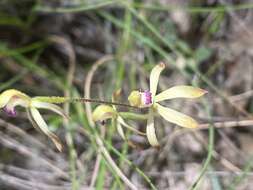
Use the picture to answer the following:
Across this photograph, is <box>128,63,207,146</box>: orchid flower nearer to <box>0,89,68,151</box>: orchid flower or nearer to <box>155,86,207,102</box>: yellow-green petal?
<box>155,86,207,102</box>: yellow-green petal

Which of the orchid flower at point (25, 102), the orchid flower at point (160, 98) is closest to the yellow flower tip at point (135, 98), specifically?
the orchid flower at point (160, 98)

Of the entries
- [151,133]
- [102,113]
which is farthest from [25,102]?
[151,133]

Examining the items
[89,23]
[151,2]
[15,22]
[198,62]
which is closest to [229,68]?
[198,62]

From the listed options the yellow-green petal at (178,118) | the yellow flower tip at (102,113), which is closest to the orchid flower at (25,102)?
the yellow flower tip at (102,113)

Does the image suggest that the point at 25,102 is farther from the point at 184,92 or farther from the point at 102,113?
the point at 184,92

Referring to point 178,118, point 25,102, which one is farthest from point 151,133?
point 25,102

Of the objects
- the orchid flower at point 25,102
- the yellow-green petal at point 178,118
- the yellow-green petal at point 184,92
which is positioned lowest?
the orchid flower at point 25,102

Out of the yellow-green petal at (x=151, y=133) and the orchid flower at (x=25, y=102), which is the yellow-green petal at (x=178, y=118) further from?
the orchid flower at (x=25, y=102)

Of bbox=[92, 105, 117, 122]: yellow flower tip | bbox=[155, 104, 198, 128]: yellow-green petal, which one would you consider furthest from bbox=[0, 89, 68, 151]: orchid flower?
bbox=[155, 104, 198, 128]: yellow-green petal

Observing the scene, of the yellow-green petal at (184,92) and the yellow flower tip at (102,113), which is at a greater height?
the yellow-green petal at (184,92)

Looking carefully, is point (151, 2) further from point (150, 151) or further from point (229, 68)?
point (150, 151)
